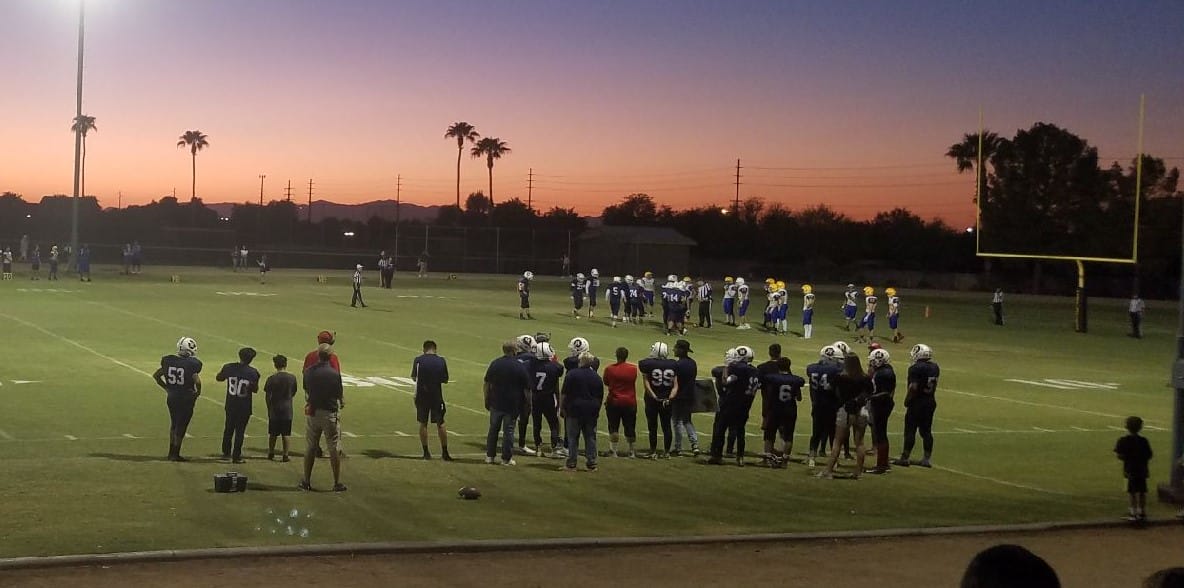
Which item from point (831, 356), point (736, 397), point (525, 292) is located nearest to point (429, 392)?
point (736, 397)

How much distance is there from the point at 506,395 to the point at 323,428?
2789 mm

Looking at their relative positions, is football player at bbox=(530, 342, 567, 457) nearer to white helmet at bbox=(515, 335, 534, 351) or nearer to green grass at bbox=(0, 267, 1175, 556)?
white helmet at bbox=(515, 335, 534, 351)

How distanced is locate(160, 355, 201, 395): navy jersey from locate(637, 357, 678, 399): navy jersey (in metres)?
6.13

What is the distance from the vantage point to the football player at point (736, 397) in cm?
1728

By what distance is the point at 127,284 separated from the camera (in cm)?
6053

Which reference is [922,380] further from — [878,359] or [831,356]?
[831,356]

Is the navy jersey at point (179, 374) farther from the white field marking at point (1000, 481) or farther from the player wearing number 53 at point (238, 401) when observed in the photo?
the white field marking at point (1000, 481)

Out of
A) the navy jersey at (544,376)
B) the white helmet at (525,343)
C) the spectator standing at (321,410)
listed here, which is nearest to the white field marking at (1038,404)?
the navy jersey at (544,376)

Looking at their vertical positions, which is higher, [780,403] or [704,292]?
[704,292]

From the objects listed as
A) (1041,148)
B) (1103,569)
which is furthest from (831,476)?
(1041,148)

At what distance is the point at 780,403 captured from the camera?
17.5 meters

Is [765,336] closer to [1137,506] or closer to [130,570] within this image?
[1137,506]

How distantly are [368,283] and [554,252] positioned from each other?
3067 cm

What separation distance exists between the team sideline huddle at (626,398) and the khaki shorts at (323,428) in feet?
0.87
